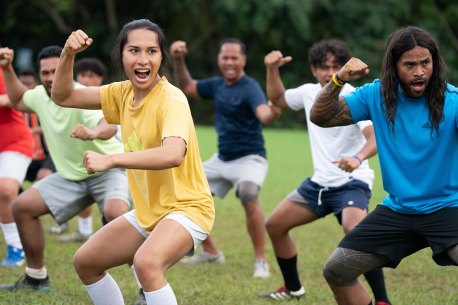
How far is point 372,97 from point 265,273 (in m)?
3.45

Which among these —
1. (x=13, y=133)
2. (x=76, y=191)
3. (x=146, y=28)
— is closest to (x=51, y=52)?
(x=13, y=133)

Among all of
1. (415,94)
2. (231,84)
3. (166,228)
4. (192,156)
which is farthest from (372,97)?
(231,84)

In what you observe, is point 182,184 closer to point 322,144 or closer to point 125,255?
point 125,255

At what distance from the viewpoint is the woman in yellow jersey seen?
15.9 ft

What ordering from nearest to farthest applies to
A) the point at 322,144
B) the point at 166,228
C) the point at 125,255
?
the point at 166,228 → the point at 125,255 → the point at 322,144

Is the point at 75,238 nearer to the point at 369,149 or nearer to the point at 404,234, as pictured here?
the point at 369,149

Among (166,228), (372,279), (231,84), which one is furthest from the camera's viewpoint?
(231,84)

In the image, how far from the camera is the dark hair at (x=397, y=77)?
518cm

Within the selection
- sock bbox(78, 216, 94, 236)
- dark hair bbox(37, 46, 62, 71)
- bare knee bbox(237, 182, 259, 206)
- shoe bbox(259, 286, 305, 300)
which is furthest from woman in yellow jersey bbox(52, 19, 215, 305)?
sock bbox(78, 216, 94, 236)

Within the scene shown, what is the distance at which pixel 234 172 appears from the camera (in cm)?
897

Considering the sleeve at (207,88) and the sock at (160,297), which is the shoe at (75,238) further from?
the sock at (160,297)

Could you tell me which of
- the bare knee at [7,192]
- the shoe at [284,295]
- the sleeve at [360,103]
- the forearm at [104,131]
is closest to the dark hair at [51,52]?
the forearm at [104,131]

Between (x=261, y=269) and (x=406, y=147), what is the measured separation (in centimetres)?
352

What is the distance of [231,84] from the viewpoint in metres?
9.30
